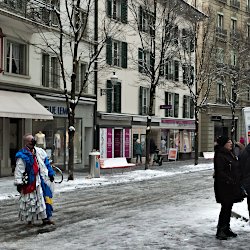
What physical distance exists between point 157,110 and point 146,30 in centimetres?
672

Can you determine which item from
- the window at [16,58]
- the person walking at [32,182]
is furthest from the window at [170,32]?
the person walking at [32,182]

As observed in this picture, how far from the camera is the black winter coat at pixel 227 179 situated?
7289 mm

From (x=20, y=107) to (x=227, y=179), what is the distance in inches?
542

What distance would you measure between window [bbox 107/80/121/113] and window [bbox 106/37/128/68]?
4.10ft

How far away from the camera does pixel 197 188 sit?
1617cm

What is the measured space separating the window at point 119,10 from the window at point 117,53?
58.9 inches

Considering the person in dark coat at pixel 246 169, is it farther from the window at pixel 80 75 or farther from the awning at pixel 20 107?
the window at pixel 80 75

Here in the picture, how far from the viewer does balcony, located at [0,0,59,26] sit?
62.5ft

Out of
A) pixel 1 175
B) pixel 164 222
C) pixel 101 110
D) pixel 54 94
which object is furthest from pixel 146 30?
pixel 164 222

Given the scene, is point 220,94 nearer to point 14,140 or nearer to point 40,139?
point 40,139

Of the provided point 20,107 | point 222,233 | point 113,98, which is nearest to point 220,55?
point 113,98

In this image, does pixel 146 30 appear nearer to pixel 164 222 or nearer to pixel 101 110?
pixel 101 110

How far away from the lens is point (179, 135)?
121 feet

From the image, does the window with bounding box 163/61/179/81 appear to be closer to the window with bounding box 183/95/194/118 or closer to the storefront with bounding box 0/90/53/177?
the window with bounding box 183/95/194/118
